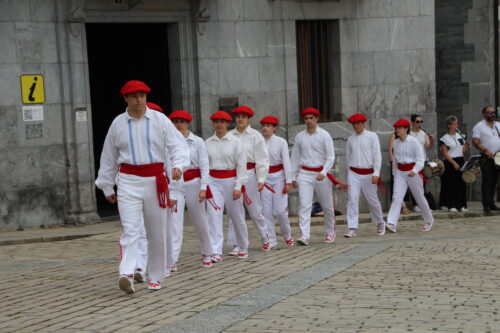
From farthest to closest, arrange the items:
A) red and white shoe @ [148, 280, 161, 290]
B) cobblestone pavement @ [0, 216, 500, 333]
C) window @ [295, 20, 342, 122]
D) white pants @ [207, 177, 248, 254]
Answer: window @ [295, 20, 342, 122], white pants @ [207, 177, 248, 254], red and white shoe @ [148, 280, 161, 290], cobblestone pavement @ [0, 216, 500, 333]

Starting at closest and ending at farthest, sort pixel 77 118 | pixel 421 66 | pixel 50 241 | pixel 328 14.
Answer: pixel 50 241 → pixel 77 118 → pixel 328 14 → pixel 421 66

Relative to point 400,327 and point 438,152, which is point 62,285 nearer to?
point 400,327

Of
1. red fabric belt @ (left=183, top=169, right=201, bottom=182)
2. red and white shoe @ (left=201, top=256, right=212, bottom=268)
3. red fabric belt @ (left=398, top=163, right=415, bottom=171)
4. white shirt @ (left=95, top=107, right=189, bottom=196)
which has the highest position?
white shirt @ (left=95, top=107, right=189, bottom=196)

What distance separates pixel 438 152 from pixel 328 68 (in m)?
3.55

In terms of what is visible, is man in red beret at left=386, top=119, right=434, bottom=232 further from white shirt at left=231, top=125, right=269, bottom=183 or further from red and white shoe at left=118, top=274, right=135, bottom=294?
red and white shoe at left=118, top=274, right=135, bottom=294

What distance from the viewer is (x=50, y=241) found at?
1488 cm

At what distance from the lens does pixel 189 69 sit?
17.8 metres

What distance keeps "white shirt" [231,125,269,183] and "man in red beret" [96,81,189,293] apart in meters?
3.12

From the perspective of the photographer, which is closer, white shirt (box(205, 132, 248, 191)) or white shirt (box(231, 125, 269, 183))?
white shirt (box(205, 132, 248, 191))

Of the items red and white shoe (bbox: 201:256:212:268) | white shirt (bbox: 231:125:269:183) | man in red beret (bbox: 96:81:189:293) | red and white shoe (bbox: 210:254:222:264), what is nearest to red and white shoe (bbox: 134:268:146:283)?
man in red beret (bbox: 96:81:189:293)

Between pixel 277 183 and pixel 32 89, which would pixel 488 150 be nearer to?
pixel 277 183

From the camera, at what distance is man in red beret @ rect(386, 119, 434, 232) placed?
51.9 ft

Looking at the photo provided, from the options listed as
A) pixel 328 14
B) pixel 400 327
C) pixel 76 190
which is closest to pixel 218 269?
pixel 400 327

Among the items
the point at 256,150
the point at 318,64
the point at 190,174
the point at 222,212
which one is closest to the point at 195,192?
the point at 190,174
